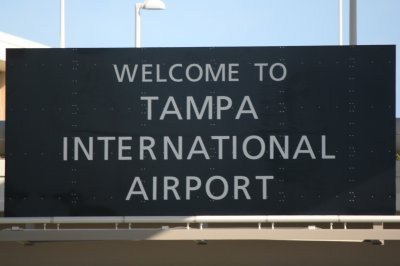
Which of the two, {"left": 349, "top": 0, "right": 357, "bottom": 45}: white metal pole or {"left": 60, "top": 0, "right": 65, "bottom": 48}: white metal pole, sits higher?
{"left": 60, "top": 0, "right": 65, "bottom": 48}: white metal pole

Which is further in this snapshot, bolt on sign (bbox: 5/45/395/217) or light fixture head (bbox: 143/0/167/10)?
light fixture head (bbox: 143/0/167/10)

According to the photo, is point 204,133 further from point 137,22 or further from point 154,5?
point 137,22

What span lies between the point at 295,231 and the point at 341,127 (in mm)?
1360

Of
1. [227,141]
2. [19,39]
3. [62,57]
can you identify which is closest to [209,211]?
[227,141]

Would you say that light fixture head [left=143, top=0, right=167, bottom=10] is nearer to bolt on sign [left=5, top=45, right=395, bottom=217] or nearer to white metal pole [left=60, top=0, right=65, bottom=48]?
white metal pole [left=60, top=0, right=65, bottom=48]

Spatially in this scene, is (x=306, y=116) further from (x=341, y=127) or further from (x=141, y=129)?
(x=141, y=129)

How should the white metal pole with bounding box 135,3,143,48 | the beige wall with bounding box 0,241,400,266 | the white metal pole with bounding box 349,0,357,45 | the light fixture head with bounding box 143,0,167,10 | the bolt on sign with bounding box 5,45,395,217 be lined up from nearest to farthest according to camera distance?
the bolt on sign with bounding box 5,45,395,217 → the beige wall with bounding box 0,241,400,266 → the white metal pole with bounding box 349,0,357,45 → the light fixture head with bounding box 143,0,167,10 → the white metal pole with bounding box 135,3,143,48

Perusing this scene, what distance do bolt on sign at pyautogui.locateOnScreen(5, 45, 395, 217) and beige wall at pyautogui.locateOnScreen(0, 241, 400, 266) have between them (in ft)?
2.96

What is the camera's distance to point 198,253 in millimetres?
12109

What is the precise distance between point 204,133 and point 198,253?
5.33 ft

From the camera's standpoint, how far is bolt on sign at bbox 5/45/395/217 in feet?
36.9

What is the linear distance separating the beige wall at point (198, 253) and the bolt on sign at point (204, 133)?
2.96 feet

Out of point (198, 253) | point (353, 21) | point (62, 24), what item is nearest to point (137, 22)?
point (62, 24)

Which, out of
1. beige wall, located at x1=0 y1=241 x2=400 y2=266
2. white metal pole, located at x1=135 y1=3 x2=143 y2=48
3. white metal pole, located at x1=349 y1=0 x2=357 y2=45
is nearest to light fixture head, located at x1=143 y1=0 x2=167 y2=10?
white metal pole, located at x1=135 y1=3 x2=143 y2=48
